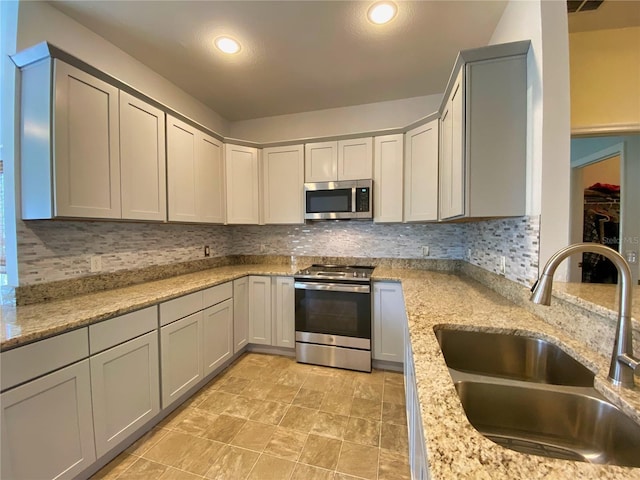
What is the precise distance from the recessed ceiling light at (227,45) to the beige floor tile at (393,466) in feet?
9.77

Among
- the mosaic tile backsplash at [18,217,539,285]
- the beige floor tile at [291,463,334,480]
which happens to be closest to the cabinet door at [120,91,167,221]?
the mosaic tile backsplash at [18,217,539,285]

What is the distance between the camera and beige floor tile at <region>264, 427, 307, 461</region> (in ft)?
4.95

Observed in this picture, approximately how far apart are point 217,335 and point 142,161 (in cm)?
155

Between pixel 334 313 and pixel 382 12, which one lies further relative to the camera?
pixel 334 313

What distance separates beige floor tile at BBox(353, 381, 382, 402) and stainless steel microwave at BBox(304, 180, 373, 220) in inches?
60.6

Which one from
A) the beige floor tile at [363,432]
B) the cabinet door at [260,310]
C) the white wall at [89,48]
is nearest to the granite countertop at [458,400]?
the beige floor tile at [363,432]

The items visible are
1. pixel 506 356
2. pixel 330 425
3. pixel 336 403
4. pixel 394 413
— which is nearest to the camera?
pixel 506 356

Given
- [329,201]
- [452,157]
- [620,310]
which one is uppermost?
[452,157]

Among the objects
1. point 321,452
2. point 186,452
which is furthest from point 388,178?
point 186,452

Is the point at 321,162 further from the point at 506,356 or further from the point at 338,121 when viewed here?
the point at 506,356

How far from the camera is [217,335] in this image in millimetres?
2277

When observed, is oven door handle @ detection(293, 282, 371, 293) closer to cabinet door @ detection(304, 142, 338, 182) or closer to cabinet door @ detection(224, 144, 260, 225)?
cabinet door @ detection(224, 144, 260, 225)

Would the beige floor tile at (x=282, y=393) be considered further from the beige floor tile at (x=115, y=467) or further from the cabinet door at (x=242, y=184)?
the cabinet door at (x=242, y=184)

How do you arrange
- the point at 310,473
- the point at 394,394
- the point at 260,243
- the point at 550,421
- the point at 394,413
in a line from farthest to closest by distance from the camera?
1. the point at 260,243
2. the point at 394,394
3. the point at 394,413
4. the point at 310,473
5. the point at 550,421
